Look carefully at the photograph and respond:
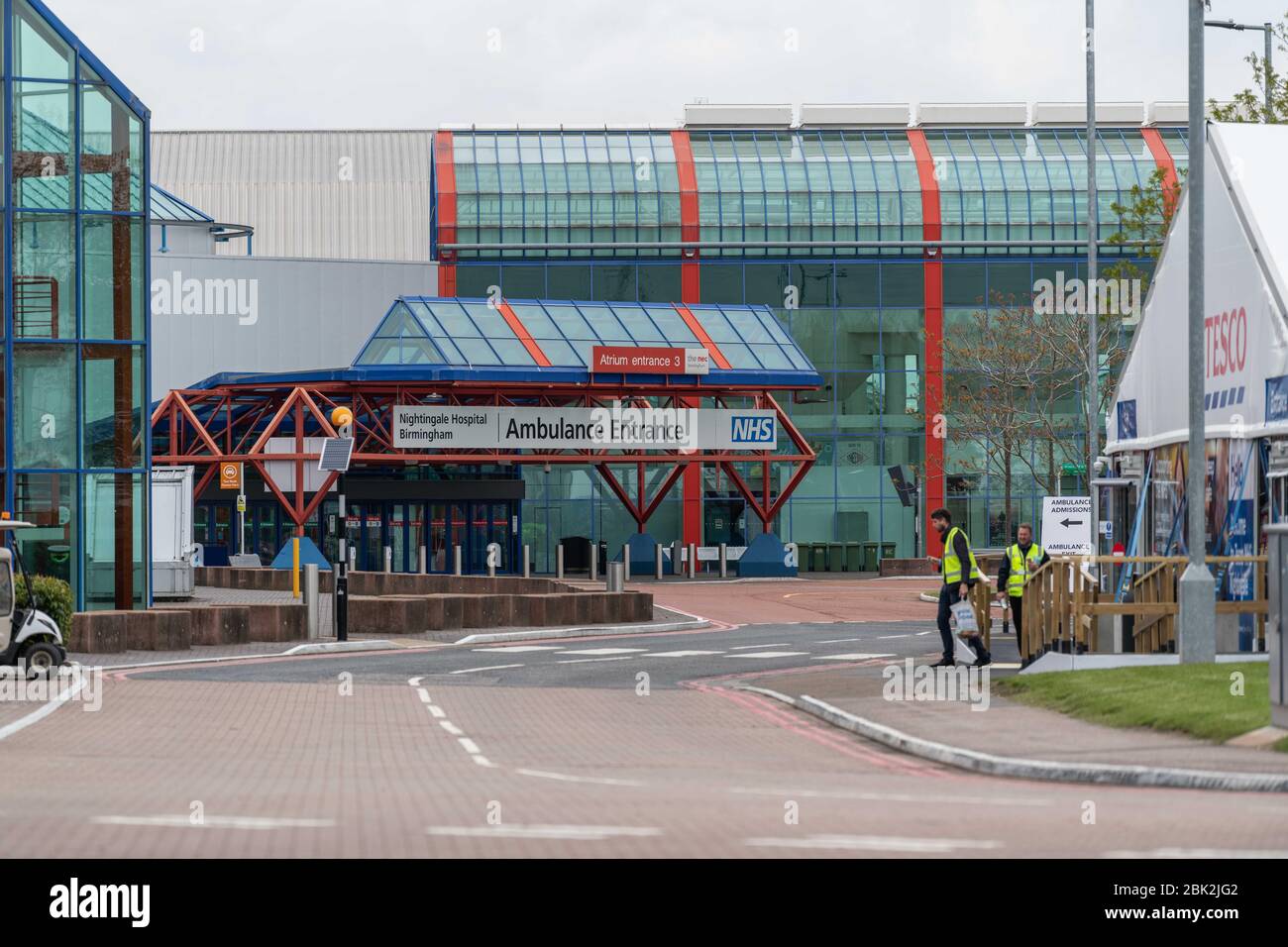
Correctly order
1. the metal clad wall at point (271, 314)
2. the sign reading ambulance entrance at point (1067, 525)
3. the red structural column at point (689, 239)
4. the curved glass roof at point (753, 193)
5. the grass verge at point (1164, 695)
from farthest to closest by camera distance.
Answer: the curved glass roof at point (753, 193), the red structural column at point (689, 239), the metal clad wall at point (271, 314), the sign reading ambulance entrance at point (1067, 525), the grass verge at point (1164, 695)

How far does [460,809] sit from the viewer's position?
11984 mm

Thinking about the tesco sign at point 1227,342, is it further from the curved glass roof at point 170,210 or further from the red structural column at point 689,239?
the curved glass roof at point 170,210

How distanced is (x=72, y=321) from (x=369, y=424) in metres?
25.4

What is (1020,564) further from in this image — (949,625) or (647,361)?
(647,361)

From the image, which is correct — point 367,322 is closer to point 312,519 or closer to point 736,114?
point 312,519

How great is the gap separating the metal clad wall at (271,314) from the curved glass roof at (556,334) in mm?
10203

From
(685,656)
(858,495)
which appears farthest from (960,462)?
(685,656)

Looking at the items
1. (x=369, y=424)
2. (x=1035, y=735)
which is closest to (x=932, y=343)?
(x=369, y=424)

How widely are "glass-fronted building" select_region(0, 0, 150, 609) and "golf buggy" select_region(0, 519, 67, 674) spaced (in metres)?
10.0

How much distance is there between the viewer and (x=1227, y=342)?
968 inches

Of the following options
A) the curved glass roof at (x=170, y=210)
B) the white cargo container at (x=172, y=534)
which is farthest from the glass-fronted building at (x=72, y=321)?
the curved glass roof at (x=170, y=210)

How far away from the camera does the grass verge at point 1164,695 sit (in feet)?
53.8

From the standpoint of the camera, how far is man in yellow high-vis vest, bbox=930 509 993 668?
22.5 meters

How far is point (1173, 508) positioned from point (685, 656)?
7.25m
